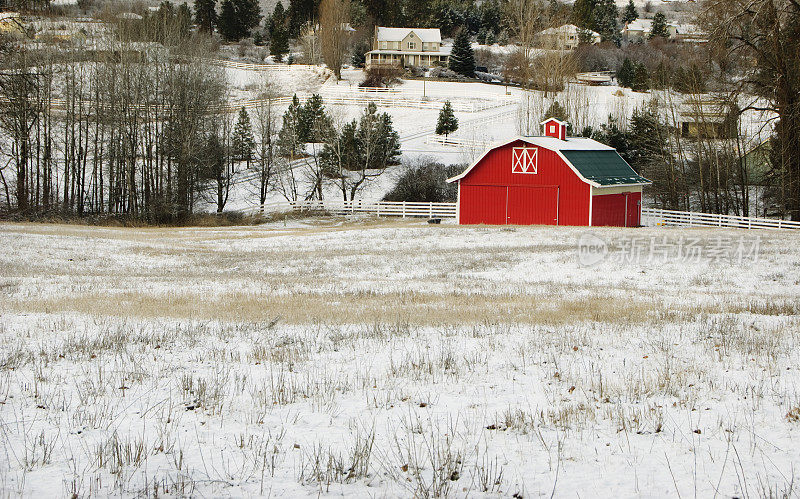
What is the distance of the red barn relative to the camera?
39656 mm

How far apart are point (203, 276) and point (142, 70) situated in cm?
3334

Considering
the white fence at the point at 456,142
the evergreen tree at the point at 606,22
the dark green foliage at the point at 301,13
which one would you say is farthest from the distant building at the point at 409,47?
the white fence at the point at 456,142

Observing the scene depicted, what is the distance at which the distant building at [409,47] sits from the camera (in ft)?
355

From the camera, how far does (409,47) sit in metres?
110

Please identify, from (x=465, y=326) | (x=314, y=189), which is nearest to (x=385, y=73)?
(x=314, y=189)

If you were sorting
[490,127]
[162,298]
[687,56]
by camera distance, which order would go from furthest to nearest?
1. [490,127]
2. [687,56]
3. [162,298]

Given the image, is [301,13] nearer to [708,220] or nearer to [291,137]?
[291,137]

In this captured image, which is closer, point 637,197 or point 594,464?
point 594,464

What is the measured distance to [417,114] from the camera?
255 feet

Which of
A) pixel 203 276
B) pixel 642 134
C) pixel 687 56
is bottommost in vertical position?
pixel 203 276

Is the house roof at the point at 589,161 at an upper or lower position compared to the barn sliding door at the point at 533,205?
upper

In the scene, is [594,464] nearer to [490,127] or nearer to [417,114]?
[490,127]

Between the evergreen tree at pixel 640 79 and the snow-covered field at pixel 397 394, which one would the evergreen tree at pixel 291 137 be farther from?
the snow-covered field at pixel 397 394

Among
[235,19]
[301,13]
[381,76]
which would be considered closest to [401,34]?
[381,76]
